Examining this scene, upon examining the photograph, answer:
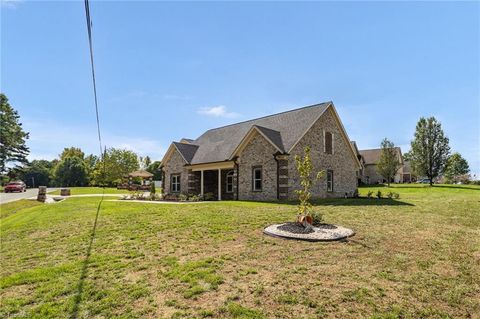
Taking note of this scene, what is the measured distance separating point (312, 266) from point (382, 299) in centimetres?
160

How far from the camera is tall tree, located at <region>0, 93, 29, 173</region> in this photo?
56.6 meters

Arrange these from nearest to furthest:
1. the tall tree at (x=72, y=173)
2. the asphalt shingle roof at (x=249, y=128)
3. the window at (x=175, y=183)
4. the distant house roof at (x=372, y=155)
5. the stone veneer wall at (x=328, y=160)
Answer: the stone veneer wall at (x=328, y=160)
the asphalt shingle roof at (x=249, y=128)
the window at (x=175, y=183)
the distant house roof at (x=372, y=155)
the tall tree at (x=72, y=173)

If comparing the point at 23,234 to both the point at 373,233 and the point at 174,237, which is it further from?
the point at 373,233

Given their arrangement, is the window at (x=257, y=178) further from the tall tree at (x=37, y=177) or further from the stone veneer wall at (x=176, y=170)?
the tall tree at (x=37, y=177)

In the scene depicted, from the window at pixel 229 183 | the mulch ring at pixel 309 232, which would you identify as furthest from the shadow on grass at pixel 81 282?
the window at pixel 229 183

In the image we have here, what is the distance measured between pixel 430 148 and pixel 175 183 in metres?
37.5

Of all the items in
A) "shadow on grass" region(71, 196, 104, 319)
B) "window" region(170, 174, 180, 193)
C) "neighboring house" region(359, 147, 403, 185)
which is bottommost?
"shadow on grass" region(71, 196, 104, 319)

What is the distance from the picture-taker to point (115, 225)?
444 inches

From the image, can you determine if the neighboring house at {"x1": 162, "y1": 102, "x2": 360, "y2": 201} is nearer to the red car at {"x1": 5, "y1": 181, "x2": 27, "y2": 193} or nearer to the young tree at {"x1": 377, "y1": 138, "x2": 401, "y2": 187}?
the young tree at {"x1": 377, "y1": 138, "x2": 401, "y2": 187}

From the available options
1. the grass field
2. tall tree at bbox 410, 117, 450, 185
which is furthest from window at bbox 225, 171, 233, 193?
tall tree at bbox 410, 117, 450, 185

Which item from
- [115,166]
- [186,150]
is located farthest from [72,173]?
[186,150]

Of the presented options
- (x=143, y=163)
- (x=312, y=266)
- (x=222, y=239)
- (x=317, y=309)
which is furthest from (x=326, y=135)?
(x=143, y=163)

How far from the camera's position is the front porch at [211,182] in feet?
81.4

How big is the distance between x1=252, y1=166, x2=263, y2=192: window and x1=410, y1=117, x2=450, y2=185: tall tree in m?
34.6
